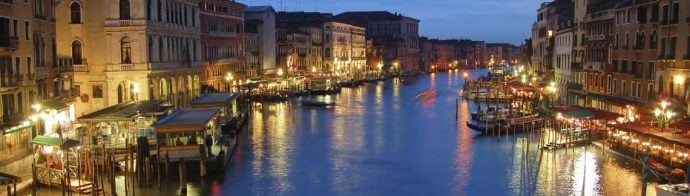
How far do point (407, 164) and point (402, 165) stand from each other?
0.93ft

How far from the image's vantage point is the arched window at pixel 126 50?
3450 cm

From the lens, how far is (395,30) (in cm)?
13000

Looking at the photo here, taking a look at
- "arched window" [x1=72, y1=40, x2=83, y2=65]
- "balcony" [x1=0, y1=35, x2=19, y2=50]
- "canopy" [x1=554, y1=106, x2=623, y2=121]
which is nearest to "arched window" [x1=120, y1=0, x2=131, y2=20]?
"arched window" [x1=72, y1=40, x2=83, y2=65]

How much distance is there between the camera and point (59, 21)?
33906 mm

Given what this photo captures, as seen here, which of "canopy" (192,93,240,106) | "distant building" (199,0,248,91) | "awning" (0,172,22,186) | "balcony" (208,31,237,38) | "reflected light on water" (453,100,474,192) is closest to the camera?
"awning" (0,172,22,186)

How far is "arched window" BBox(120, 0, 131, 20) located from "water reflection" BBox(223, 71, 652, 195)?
7.94 meters

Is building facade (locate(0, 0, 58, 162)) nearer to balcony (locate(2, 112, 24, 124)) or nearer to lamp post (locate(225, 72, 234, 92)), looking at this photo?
balcony (locate(2, 112, 24, 124))

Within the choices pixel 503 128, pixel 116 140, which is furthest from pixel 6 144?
pixel 503 128

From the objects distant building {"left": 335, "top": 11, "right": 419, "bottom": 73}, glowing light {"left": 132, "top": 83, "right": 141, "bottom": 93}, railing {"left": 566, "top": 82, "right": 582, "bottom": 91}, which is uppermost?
distant building {"left": 335, "top": 11, "right": 419, "bottom": 73}

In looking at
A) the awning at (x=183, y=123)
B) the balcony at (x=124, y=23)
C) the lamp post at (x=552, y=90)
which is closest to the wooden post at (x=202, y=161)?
the awning at (x=183, y=123)

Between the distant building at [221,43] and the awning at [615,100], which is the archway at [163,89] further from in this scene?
the awning at [615,100]

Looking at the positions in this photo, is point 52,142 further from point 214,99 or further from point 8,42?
point 214,99

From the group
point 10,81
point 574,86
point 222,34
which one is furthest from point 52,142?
point 222,34

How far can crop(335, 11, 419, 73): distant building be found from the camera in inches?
4898
